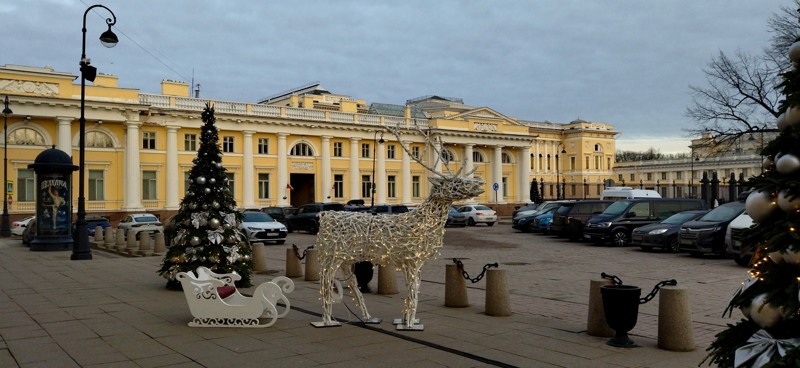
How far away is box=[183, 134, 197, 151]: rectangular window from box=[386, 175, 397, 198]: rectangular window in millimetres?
20113

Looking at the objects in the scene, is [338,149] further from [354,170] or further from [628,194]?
[628,194]

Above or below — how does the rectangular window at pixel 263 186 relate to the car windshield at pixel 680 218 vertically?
above

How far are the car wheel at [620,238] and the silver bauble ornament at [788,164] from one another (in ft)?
69.7

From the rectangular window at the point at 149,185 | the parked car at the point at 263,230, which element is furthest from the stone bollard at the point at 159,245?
the rectangular window at the point at 149,185

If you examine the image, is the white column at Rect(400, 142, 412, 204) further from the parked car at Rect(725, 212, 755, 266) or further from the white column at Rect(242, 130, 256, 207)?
the parked car at Rect(725, 212, 755, 266)

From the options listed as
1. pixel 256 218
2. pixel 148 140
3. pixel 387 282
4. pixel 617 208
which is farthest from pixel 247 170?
pixel 387 282

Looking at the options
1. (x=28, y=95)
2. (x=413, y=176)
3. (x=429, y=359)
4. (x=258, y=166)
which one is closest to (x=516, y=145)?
(x=413, y=176)

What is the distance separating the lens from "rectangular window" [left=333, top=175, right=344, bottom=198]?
6170 cm

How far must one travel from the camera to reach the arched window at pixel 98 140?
48.8m

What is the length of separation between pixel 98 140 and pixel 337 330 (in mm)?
46481

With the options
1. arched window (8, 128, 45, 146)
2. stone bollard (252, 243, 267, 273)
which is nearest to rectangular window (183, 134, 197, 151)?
arched window (8, 128, 45, 146)

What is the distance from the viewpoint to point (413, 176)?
6744cm

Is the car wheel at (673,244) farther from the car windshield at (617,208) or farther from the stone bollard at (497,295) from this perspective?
the stone bollard at (497,295)

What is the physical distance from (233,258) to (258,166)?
45474mm
